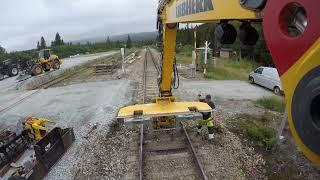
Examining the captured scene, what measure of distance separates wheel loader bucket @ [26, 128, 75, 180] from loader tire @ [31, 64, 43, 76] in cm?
1918

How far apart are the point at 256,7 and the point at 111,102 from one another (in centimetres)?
1268

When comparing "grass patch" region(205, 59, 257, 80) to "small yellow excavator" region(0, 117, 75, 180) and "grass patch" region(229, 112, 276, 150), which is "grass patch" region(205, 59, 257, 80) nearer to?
"grass patch" region(229, 112, 276, 150)

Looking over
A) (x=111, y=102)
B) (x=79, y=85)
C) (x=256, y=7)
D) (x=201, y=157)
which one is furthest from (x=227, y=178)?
(x=79, y=85)

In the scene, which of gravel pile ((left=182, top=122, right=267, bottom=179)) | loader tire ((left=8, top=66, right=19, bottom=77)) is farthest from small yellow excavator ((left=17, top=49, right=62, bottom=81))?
gravel pile ((left=182, top=122, right=267, bottom=179))

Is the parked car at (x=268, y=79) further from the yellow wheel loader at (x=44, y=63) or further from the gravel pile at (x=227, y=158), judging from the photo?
the yellow wheel loader at (x=44, y=63)

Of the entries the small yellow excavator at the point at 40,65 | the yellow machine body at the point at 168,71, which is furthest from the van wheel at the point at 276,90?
the small yellow excavator at the point at 40,65

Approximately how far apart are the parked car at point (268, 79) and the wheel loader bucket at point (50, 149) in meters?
12.1

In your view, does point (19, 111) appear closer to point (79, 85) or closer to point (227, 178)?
point (79, 85)

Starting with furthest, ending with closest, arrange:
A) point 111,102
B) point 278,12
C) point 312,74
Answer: point 111,102 → point 278,12 → point 312,74

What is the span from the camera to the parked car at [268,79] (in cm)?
1759

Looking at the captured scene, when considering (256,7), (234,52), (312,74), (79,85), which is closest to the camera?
(312,74)

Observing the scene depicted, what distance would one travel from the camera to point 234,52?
3925 cm

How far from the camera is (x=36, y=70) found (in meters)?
27.6

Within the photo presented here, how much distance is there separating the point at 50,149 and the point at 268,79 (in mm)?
13874
